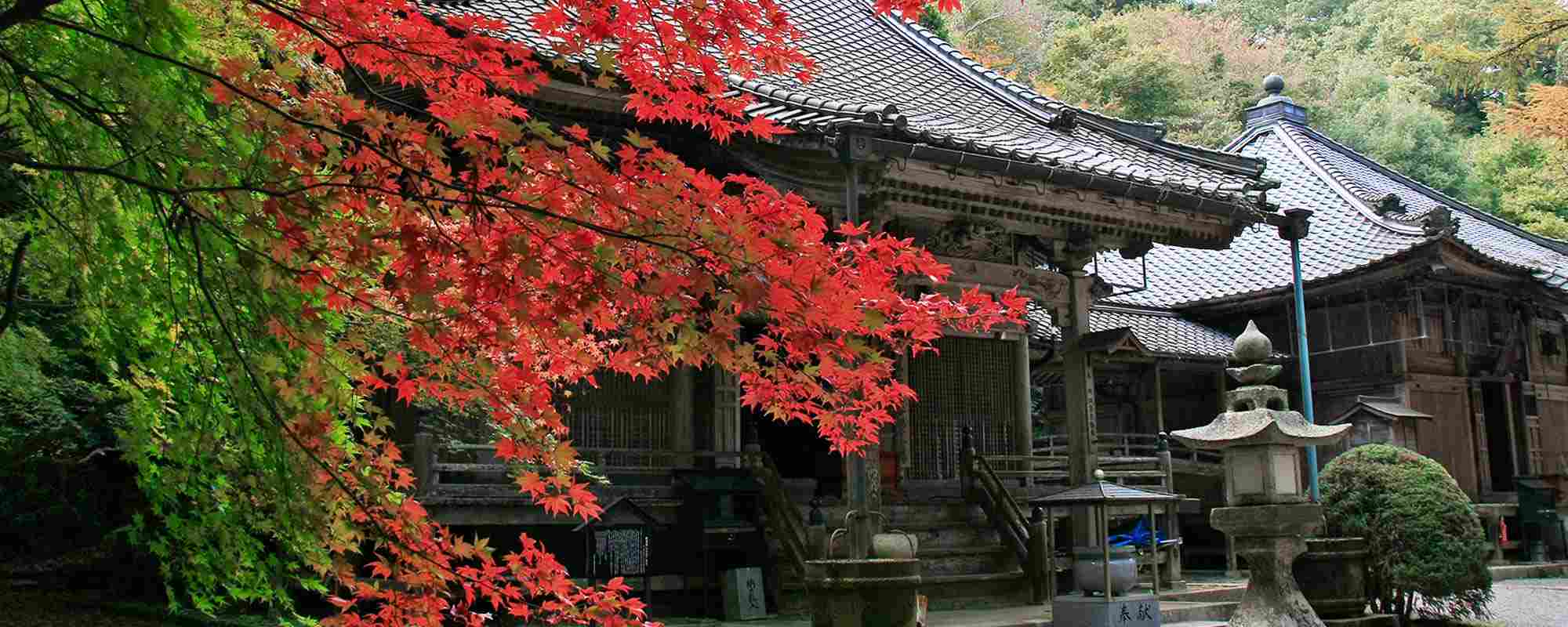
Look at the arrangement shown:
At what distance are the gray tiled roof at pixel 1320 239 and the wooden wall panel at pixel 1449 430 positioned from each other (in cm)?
262

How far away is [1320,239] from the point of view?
24.1 meters

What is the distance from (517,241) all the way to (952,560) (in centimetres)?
1085

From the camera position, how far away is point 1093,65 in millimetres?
37594

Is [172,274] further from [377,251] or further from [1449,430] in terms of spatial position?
[1449,430]

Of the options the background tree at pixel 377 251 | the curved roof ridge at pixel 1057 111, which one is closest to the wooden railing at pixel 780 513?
the curved roof ridge at pixel 1057 111

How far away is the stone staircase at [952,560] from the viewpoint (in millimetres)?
13023

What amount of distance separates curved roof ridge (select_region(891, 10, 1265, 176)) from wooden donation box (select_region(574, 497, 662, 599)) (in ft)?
23.1

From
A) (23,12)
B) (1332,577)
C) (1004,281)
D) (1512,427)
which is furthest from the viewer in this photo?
(1512,427)

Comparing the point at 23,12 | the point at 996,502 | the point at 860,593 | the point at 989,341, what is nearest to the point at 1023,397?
the point at 989,341

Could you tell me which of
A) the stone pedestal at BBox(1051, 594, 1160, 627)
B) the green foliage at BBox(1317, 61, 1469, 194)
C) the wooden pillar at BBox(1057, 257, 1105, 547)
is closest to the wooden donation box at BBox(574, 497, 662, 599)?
the stone pedestal at BBox(1051, 594, 1160, 627)

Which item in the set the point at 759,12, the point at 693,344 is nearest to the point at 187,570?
the point at 693,344

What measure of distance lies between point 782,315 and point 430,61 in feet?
5.50

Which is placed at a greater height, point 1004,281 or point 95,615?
point 1004,281

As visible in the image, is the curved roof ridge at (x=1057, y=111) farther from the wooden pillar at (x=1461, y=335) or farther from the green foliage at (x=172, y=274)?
the green foliage at (x=172, y=274)
